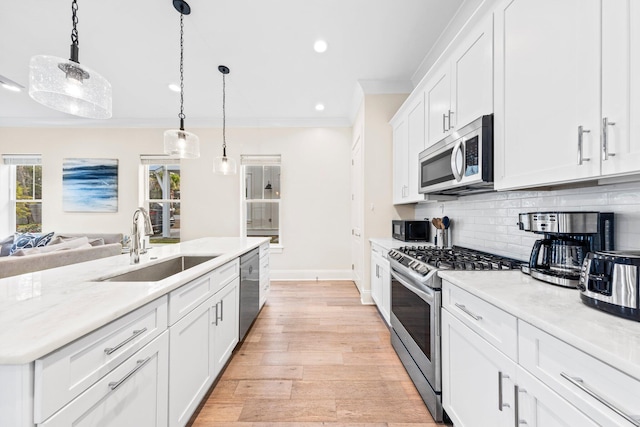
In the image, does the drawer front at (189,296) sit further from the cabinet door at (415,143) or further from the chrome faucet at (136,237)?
the cabinet door at (415,143)

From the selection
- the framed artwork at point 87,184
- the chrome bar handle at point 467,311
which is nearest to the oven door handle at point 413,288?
the chrome bar handle at point 467,311

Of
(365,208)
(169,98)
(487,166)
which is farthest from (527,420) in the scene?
(169,98)

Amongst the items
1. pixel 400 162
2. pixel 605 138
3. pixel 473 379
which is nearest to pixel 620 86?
pixel 605 138

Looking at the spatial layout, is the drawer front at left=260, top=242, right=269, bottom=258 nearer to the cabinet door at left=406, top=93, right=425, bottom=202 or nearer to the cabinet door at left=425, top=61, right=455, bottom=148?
the cabinet door at left=406, top=93, right=425, bottom=202

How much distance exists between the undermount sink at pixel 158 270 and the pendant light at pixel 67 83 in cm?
94

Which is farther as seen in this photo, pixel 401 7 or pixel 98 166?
pixel 98 166

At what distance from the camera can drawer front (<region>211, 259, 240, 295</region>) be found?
5.95ft

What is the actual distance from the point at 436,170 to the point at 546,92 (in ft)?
3.23

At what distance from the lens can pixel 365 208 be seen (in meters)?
3.50

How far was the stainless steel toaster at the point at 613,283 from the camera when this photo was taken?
759mm

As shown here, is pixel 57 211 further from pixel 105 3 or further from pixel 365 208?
pixel 365 208

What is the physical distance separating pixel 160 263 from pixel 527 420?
227cm

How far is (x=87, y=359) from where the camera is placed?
2.66 ft

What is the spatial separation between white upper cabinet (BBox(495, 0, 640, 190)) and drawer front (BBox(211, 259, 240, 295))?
6.10 feet
